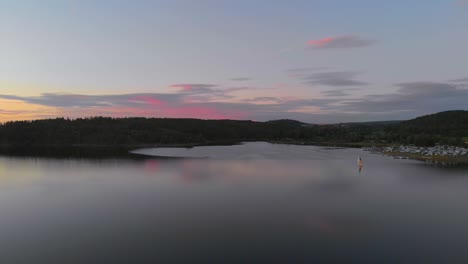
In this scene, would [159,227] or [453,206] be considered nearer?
[159,227]

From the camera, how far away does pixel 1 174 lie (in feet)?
90.9

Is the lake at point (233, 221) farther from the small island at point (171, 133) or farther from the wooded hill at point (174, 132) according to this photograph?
the wooded hill at point (174, 132)

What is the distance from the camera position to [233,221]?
12.9 m

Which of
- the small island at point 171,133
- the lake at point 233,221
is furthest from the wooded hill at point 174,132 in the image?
the lake at point 233,221

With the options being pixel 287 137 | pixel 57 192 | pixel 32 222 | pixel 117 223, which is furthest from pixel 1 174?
pixel 287 137

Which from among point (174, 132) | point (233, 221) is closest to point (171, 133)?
point (174, 132)

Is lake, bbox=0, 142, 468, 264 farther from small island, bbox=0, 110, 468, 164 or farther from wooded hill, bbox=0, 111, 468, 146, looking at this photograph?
wooded hill, bbox=0, 111, 468, 146

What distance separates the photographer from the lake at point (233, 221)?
31.7 ft

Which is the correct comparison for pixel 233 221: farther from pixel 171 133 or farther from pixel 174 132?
pixel 174 132

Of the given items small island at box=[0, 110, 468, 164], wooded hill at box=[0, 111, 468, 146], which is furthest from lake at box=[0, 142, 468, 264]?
wooded hill at box=[0, 111, 468, 146]

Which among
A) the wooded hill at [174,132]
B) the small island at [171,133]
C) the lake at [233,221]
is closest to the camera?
the lake at [233,221]

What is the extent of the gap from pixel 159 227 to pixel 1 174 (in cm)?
2235

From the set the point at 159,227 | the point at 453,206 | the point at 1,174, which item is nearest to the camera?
the point at 159,227

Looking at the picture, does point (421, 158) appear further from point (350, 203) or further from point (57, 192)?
point (57, 192)
